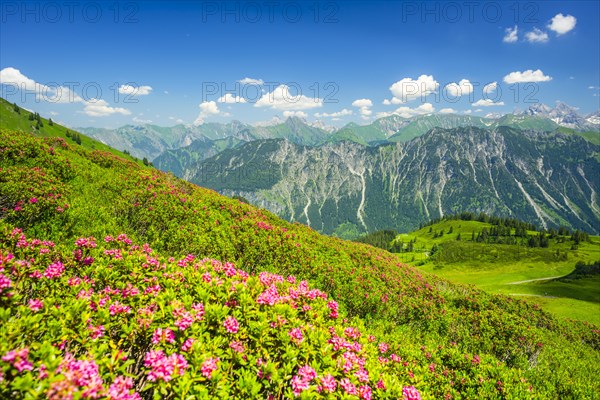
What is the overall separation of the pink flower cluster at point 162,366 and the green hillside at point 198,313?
32mm

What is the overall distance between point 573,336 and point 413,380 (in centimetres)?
3277

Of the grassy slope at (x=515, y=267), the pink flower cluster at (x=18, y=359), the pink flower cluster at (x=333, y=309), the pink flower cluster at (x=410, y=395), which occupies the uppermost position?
the pink flower cluster at (x=18, y=359)

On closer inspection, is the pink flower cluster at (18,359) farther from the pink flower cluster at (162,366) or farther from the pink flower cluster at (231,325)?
the pink flower cluster at (231,325)

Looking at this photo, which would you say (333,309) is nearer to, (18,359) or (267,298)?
(267,298)

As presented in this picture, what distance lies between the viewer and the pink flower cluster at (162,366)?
4.58m

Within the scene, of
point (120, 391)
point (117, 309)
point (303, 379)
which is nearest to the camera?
point (120, 391)

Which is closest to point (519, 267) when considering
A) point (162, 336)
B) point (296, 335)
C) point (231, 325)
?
point (296, 335)

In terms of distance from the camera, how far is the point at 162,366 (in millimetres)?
4699

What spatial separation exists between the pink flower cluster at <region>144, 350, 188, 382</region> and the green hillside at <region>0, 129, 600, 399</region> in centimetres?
3

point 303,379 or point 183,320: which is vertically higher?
point 183,320

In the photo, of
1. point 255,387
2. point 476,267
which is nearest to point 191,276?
point 255,387

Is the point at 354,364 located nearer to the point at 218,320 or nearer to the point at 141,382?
the point at 218,320

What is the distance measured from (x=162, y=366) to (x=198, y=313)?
67.8 inches

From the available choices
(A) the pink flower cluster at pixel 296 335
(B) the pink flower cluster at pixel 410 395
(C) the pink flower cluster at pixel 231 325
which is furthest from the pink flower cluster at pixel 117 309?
(B) the pink flower cluster at pixel 410 395
